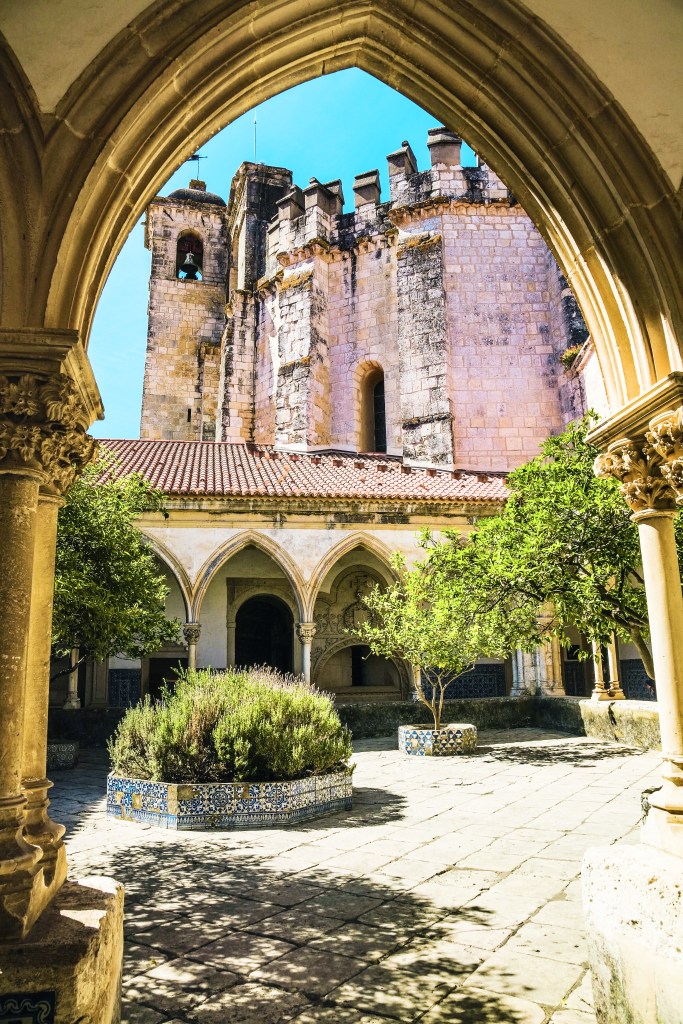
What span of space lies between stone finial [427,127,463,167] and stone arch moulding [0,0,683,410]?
56.0 feet

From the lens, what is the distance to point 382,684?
17922 millimetres

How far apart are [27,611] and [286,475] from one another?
13.2 metres

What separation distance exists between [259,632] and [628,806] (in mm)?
12182

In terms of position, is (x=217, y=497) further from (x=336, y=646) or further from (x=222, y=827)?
(x=222, y=827)

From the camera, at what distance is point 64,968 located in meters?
2.06

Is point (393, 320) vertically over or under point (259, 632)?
over

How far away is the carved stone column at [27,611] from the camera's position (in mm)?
2307

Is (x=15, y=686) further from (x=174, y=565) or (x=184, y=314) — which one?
(x=184, y=314)

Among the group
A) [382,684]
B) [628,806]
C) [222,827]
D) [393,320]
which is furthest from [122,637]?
[393,320]

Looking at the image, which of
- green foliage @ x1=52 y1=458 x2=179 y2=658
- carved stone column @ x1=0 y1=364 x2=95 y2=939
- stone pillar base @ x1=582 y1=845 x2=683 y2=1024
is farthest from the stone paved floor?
green foliage @ x1=52 y1=458 x2=179 y2=658

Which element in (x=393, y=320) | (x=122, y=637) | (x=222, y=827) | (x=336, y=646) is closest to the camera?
(x=222, y=827)

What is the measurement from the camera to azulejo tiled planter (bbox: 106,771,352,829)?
630 centimetres

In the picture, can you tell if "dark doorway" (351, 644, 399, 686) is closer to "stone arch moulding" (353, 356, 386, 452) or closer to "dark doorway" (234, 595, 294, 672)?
"dark doorway" (234, 595, 294, 672)

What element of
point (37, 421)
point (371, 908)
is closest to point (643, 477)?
point (37, 421)
